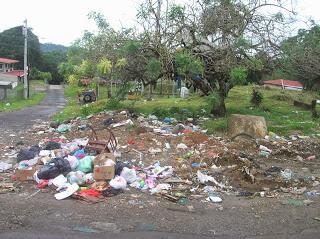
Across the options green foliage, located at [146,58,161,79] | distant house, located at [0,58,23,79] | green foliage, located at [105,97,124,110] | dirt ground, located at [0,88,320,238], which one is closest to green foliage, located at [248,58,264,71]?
green foliage, located at [146,58,161,79]

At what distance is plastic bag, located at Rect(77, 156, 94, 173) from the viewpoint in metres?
7.04

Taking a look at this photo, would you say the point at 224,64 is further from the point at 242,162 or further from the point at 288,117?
the point at 242,162

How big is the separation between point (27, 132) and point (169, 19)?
534 cm

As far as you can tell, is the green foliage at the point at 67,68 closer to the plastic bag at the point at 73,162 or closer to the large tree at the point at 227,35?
the large tree at the point at 227,35

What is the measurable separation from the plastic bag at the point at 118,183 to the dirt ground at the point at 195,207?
0.12 metres

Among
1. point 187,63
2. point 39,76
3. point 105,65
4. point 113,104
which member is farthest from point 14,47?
point 187,63

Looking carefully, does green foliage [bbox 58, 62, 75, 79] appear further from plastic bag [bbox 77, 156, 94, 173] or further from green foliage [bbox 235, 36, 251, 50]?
plastic bag [bbox 77, 156, 94, 173]

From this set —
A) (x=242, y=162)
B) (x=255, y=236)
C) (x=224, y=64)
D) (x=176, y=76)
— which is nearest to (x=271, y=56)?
(x=224, y=64)

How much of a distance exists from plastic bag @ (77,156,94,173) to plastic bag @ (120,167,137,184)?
593mm

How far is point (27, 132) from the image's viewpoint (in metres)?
12.3

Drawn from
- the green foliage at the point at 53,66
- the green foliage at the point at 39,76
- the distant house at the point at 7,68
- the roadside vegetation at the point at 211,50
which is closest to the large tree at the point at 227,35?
the roadside vegetation at the point at 211,50

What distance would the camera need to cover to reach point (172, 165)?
7949 mm

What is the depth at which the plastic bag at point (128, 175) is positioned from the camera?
268 inches

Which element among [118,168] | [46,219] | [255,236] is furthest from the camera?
[118,168]
